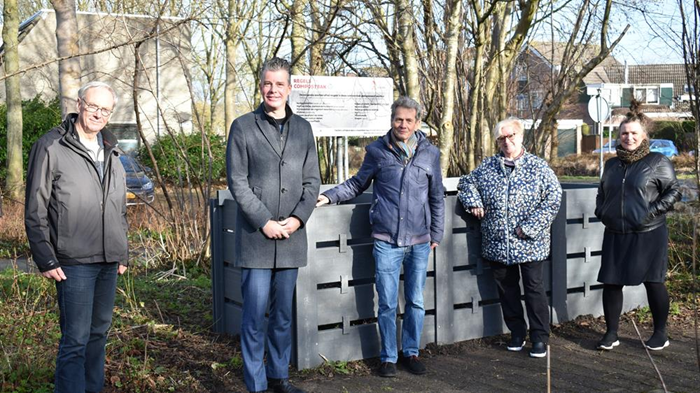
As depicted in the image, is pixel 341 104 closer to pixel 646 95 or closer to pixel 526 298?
pixel 526 298

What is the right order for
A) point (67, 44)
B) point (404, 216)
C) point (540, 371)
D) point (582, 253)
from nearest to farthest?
point (404, 216), point (540, 371), point (582, 253), point (67, 44)

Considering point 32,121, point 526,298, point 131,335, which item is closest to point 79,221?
point 131,335

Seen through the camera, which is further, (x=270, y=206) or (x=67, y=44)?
(x=67, y=44)

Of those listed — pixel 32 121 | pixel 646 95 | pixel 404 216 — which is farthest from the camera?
pixel 32 121

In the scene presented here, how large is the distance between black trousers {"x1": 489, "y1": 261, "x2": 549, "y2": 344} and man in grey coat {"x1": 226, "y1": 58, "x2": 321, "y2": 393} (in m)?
1.86

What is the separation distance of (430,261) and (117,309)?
2.62 metres

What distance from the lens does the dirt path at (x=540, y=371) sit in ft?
16.5

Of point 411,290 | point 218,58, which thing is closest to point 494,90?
point 411,290

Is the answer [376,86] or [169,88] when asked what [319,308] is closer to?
[376,86]

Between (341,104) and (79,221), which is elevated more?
(341,104)

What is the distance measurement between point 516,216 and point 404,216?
0.96 m

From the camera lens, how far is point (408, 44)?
27.2ft

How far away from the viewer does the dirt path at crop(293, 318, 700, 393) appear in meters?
5.04

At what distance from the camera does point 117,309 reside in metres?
6.53
